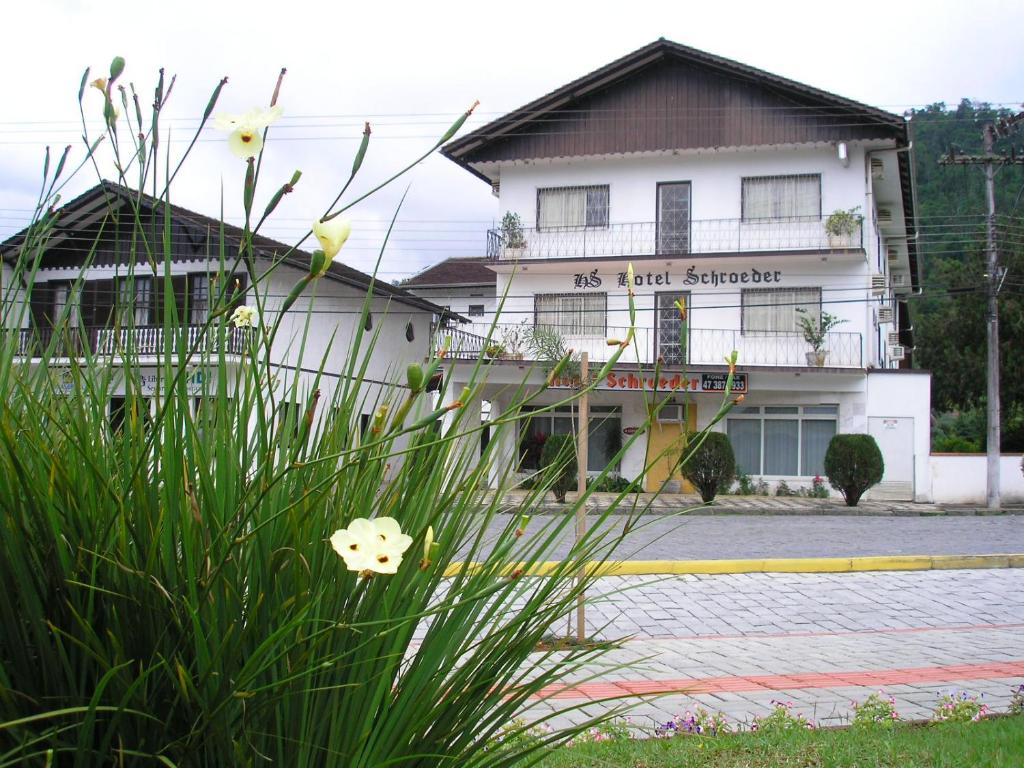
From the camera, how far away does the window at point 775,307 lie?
2625 cm

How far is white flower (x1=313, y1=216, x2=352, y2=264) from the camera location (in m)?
1.33

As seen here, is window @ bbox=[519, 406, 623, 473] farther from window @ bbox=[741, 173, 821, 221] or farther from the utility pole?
the utility pole

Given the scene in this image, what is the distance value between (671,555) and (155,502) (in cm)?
1150

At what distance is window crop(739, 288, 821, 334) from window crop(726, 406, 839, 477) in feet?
7.47

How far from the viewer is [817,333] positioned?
25.3 meters

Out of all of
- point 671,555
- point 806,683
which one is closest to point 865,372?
point 671,555

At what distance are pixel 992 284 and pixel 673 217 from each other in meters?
8.81

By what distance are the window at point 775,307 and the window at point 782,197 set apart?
207 cm

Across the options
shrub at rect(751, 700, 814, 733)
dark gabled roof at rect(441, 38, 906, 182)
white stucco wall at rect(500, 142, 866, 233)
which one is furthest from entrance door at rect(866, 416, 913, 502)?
shrub at rect(751, 700, 814, 733)

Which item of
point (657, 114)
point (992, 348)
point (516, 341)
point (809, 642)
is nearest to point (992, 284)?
point (992, 348)

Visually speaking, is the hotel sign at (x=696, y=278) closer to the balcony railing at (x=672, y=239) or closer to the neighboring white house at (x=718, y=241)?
the neighboring white house at (x=718, y=241)

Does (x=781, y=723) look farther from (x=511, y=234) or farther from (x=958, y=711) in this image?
(x=511, y=234)

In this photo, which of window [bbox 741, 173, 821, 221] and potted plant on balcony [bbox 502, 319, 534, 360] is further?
window [bbox 741, 173, 821, 221]

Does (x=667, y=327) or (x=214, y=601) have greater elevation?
(x=667, y=327)
